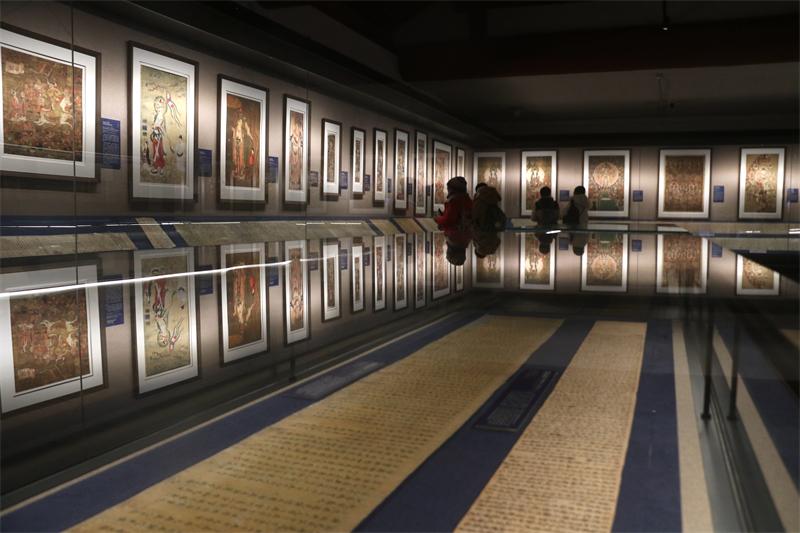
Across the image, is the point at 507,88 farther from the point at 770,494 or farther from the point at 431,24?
the point at 770,494

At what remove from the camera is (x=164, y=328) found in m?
1.97

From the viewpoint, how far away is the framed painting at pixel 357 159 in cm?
1002

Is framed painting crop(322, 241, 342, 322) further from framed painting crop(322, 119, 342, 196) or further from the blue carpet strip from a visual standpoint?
framed painting crop(322, 119, 342, 196)

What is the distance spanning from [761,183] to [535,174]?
559 centimetres

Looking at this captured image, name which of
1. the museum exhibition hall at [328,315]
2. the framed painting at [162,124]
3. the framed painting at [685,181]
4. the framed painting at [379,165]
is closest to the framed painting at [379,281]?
the museum exhibition hall at [328,315]

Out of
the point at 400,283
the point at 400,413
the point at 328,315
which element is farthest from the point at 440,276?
the point at 400,413

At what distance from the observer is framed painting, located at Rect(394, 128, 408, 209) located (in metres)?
11.5

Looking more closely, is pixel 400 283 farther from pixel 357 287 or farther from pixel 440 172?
pixel 440 172

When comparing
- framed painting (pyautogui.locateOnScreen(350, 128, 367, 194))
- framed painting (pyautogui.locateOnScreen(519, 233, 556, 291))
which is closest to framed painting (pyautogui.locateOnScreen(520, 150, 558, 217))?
framed painting (pyautogui.locateOnScreen(350, 128, 367, 194))

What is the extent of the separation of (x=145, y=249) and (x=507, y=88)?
11120 millimetres

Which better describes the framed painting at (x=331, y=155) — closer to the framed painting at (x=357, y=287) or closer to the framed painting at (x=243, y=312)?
the framed painting at (x=357, y=287)

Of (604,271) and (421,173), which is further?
(421,173)

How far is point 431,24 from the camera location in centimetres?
1220

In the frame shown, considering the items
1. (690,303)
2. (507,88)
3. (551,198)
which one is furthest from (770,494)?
(551,198)
